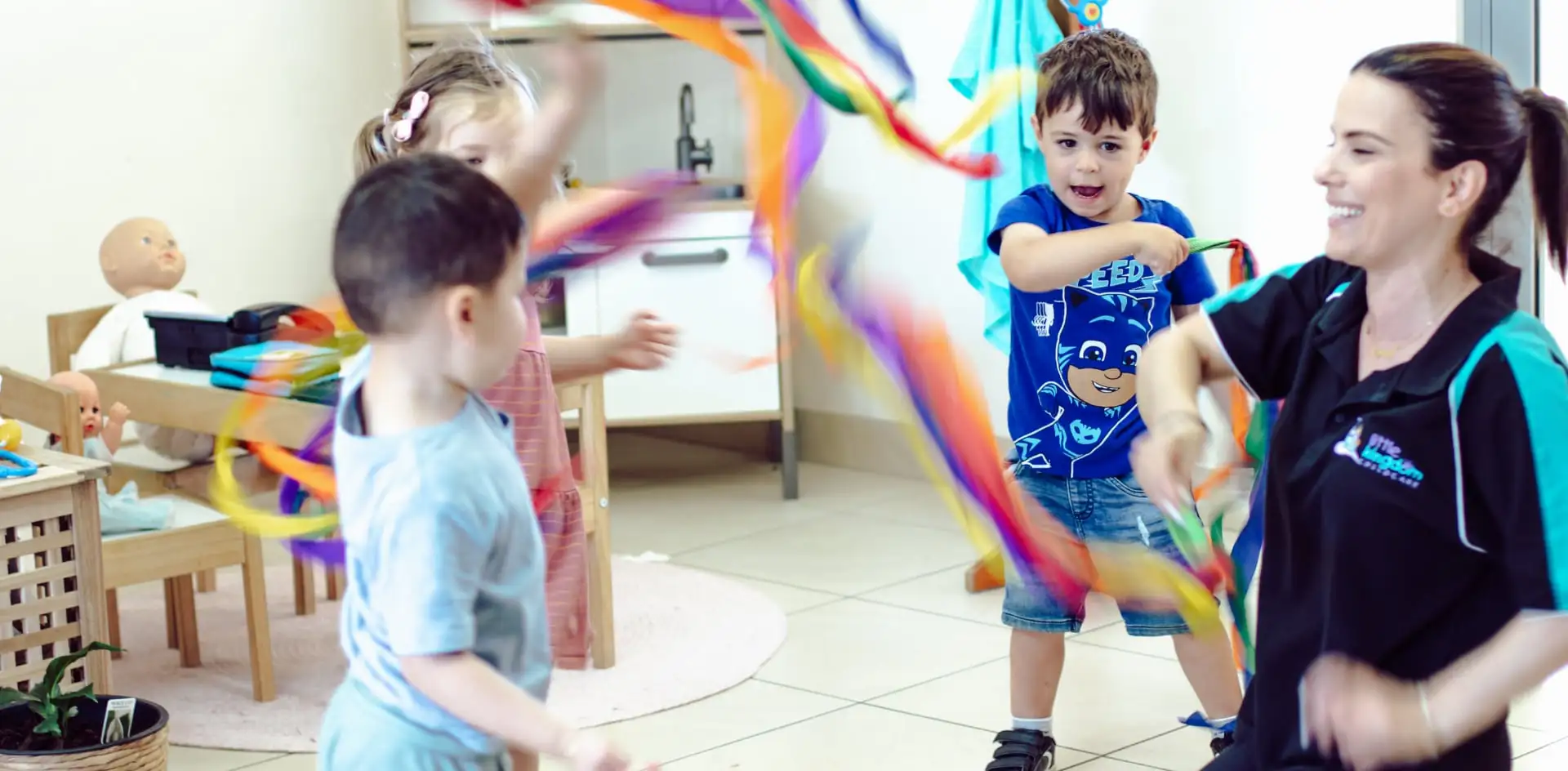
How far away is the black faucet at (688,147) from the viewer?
4883 millimetres

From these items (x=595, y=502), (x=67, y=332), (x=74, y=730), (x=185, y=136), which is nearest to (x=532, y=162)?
(x=74, y=730)

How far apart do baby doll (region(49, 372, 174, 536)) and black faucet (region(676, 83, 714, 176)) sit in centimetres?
196

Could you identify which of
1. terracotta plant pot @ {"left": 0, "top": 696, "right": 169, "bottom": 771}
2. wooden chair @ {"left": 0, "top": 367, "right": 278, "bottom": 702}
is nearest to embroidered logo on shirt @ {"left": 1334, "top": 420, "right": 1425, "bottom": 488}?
terracotta plant pot @ {"left": 0, "top": 696, "right": 169, "bottom": 771}

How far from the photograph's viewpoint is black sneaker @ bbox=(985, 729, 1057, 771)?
2.54 m

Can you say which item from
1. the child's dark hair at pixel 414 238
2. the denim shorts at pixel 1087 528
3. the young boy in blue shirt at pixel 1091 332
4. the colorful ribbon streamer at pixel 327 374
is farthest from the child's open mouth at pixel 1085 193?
the child's dark hair at pixel 414 238

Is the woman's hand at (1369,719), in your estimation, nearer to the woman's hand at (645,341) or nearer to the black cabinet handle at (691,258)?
the woman's hand at (645,341)

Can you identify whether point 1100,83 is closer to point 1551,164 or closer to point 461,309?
point 1551,164

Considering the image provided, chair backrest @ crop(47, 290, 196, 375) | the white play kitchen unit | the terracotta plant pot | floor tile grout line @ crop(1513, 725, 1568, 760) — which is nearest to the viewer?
the terracotta plant pot

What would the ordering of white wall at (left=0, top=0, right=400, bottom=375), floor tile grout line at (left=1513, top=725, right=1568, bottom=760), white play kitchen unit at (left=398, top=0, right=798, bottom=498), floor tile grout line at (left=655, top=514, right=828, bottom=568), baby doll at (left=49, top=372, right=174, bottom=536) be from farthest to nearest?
white play kitchen unit at (left=398, top=0, right=798, bottom=498), white wall at (left=0, top=0, right=400, bottom=375), floor tile grout line at (left=655, top=514, right=828, bottom=568), baby doll at (left=49, top=372, right=174, bottom=536), floor tile grout line at (left=1513, top=725, right=1568, bottom=760)

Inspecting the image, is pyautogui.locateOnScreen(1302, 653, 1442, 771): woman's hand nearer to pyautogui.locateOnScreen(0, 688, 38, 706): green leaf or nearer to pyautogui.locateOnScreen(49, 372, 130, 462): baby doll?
pyautogui.locateOnScreen(0, 688, 38, 706): green leaf

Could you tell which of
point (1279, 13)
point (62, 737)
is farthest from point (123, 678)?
point (1279, 13)

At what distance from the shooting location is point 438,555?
130 cm

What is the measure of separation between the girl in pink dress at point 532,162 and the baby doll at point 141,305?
1.61 m

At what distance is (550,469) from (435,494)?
2.56ft
